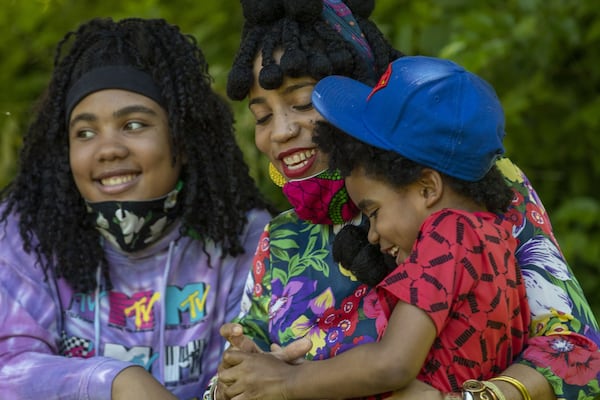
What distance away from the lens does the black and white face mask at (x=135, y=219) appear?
141 inches

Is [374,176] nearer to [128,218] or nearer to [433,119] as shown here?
[433,119]

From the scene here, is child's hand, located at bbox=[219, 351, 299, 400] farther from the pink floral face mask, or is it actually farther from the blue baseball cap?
the blue baseball cap

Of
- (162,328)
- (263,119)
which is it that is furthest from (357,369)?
(162,328)

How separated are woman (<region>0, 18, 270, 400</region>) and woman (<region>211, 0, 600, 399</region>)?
545mm

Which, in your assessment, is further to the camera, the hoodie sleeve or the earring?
the hoodie sleeve

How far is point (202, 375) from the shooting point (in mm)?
3711

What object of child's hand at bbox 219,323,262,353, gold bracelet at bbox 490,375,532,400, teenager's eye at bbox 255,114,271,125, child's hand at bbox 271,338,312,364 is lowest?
gold bracelet at bbox 490,375,532,400

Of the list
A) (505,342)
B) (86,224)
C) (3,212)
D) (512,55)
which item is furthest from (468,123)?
(512,55)

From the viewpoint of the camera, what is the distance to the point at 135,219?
361 cm

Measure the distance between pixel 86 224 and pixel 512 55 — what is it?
2.42m

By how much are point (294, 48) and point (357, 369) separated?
1.00 metres

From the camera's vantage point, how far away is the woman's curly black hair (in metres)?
2.68

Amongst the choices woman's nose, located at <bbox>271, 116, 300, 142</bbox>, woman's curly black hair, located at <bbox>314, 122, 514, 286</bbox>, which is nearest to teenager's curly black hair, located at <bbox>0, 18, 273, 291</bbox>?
woman's nose, located at <bbox>271, 116, 300, 142</bbox>

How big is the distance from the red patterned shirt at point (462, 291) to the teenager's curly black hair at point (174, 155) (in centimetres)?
126
